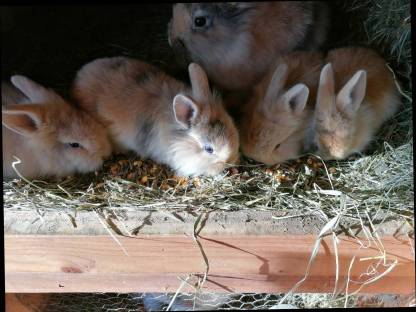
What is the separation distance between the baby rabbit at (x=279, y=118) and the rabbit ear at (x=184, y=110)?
0.20 meters

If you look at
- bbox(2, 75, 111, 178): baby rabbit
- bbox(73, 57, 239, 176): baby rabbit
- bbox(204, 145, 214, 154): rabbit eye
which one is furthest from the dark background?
bbox(204, 145, 214, 154): rabbit eye

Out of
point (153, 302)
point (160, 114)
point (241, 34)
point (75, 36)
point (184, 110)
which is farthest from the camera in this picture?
point (75, 36)

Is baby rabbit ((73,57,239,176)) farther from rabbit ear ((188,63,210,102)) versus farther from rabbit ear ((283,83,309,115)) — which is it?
rabbit ear ((283,83,309,115))

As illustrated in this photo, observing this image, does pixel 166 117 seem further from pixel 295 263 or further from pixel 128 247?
pixel 295 263

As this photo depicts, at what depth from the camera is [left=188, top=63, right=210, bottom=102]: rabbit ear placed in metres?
1.43

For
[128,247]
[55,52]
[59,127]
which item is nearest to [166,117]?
[59,127]

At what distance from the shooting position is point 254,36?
1.72 meters

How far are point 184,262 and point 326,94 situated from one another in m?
0.72

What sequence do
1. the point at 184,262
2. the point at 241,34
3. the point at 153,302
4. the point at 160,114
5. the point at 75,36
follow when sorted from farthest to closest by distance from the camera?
the point at 75,36, the point at 153,302, the point at 241,34, the point at 160,114, the point at 184,262

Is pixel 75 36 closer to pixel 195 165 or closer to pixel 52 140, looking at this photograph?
pixel 52 140

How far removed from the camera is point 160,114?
1.55 meters

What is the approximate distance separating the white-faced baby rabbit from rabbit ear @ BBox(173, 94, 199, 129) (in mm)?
365

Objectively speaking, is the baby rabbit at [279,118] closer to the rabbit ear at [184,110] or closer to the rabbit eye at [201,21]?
the rabbit ear at [184,110]

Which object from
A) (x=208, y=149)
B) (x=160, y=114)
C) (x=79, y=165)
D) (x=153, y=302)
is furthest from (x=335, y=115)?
(x=153, y=302)
